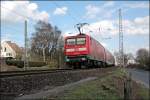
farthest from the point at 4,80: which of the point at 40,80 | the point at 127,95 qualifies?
the point at 127,95

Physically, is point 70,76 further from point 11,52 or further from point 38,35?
point 11,52

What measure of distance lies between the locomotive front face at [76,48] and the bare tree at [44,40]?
2118 inches

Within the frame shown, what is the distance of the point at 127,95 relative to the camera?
424 inches

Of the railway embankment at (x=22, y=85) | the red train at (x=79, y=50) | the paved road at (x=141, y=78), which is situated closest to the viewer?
the railway embankment at (x=22, y=85)

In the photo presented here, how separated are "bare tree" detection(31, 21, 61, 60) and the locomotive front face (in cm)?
5380

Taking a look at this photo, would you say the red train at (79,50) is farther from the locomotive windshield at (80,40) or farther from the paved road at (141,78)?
the paved road at (141,78)

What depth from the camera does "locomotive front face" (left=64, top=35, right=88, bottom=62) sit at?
33.9 m

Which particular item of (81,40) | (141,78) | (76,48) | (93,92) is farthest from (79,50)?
(141,78)

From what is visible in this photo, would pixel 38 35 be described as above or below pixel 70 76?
above

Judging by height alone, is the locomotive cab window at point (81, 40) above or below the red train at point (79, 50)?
above

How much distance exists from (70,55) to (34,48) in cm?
5966

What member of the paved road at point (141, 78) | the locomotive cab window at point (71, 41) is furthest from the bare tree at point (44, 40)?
the locomotive cab window at point (71, 41)

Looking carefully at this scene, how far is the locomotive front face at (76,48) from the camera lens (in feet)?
111

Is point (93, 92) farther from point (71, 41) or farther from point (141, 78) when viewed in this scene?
point (141, 78)
